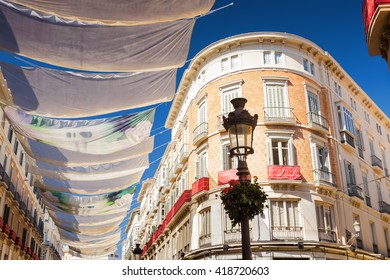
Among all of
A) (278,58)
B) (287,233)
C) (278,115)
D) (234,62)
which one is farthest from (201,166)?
(278,58)

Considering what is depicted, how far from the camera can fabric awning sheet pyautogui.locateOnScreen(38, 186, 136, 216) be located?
76.4 ft

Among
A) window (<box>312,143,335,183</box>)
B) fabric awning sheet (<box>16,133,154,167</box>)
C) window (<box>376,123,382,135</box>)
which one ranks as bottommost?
fabric awning sheet (<box>16,133,154,167</box>)

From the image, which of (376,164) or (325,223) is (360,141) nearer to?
(376,164)

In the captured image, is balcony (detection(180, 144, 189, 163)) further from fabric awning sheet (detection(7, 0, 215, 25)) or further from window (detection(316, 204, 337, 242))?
fabric awning sheet (detection(7, 0, 215, 25))

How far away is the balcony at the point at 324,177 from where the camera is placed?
2337cm

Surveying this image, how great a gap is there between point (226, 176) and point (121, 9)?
15155mm

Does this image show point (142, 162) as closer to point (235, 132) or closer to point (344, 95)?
point (235, 132)

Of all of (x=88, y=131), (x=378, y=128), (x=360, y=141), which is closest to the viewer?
(x=88, y=131)

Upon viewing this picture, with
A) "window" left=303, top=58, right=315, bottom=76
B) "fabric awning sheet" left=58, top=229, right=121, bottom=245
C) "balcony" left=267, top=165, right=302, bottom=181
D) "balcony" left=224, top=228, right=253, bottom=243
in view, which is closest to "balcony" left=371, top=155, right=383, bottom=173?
→ "window" left=303, top=58, right=315, bottom=76

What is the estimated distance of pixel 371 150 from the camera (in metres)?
31.6

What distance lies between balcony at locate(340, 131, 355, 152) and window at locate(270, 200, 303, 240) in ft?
20.6

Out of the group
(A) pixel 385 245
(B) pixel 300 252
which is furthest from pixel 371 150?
(B) pixel 300 252

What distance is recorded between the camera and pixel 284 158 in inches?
936

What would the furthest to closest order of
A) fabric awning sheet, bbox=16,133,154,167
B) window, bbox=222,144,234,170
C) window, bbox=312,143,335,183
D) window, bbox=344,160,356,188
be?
1. window, bbox=344,160,356,188
2. window, bbox=222,144,234,170
3. window, bbox=312,143,335,183
4. fabric awning sheet, bbox=16,133,154,167
